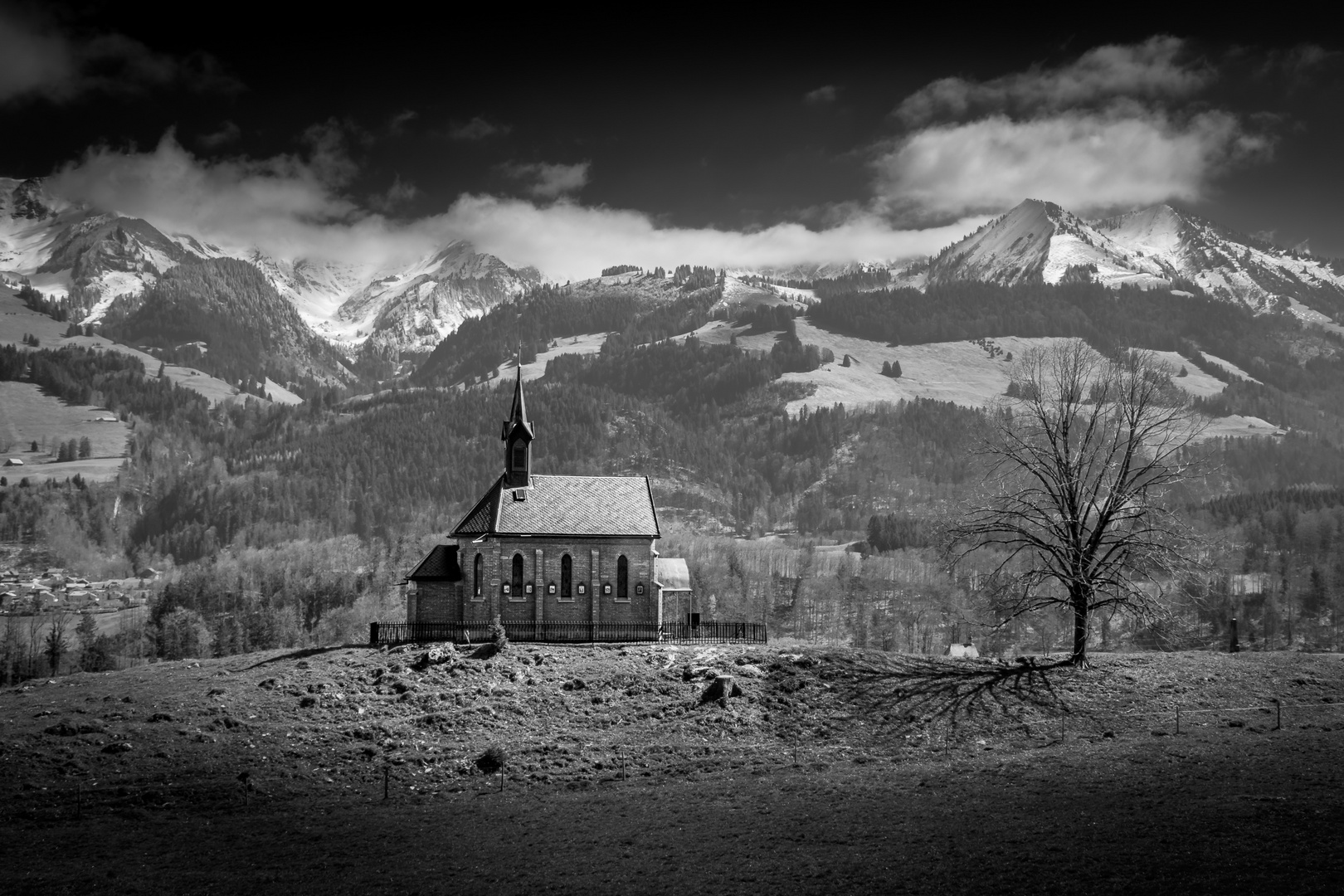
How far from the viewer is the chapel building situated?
71688mm

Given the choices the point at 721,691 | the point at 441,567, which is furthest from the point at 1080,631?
the point at 441,567

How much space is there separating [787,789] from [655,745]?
8391mm

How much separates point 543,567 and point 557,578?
1.20m

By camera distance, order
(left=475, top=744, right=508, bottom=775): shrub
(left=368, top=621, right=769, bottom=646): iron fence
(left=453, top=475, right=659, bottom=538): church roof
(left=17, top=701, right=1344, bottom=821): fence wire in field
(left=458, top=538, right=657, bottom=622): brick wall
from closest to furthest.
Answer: (left=17, top=701, right=1344, bottom=821): fence wire in field, (left=475, top=744, right=508, bottom=775): shrub, (left=368, top=621, right=769, bottom=646): iron fence, (left=458, top=538, right=657, bottom=622): brick wall, (left=453, top=475, right=659, bottom=538): church roof

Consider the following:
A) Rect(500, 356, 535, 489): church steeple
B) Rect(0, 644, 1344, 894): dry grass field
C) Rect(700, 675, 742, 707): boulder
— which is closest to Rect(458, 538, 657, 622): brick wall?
Rect(500, 356, 535, 489): church steeple

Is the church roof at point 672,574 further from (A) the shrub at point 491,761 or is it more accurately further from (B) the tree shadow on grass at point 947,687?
(A) the shrub at point 491,761

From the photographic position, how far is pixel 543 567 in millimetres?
72125

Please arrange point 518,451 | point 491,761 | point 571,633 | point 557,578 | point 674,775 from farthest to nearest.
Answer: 1. point 518,451
2. point 557,578
3. point 571,633
4. point 491,761
5. point 674,775

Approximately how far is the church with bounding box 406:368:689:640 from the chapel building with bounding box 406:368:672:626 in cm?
5

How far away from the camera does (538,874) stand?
33.9 metres

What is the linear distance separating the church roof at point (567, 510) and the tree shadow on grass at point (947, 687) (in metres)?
20.4

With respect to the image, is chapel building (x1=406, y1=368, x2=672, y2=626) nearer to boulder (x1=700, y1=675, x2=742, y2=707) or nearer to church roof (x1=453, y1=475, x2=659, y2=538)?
church roof (x1=453, y1=475, x2=659, y2=538)

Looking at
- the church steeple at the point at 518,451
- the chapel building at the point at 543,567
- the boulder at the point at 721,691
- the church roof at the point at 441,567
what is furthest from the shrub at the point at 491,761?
the church steeple at the point at 518,451

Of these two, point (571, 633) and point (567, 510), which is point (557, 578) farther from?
point (571, 633)
